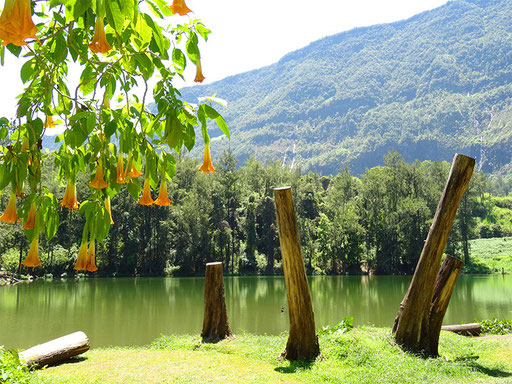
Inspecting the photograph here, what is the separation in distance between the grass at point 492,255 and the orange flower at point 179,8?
44539 mm

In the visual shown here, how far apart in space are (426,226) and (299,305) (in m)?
36.2

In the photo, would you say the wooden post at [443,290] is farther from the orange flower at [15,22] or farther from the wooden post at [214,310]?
the orange flower at [15,22]

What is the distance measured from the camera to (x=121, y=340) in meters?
12.1

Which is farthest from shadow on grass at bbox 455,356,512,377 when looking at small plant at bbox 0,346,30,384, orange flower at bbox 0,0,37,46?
orange flower at bbox 0,0,37,46

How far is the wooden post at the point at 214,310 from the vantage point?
8.73 m

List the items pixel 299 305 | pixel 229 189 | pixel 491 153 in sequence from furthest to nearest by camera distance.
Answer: pixel 491 153 < pixel 229 189 < pixel 299 305

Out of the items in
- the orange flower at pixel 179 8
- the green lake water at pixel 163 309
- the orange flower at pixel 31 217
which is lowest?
the green lake water at pixel 163 309

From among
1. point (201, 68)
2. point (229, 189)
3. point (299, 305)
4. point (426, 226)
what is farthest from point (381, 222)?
point (201, 68)

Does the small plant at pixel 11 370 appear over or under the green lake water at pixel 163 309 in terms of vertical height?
over

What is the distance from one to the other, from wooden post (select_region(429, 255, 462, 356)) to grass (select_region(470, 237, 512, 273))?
122ft

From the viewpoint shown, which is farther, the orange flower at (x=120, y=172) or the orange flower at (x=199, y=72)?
the orange flower at (x=199, y=72)

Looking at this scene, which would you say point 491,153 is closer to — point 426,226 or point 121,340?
point 426,226

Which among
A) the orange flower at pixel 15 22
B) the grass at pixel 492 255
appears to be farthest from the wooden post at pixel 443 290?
the grass at pixel 492 255

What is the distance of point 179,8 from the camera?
147cm
